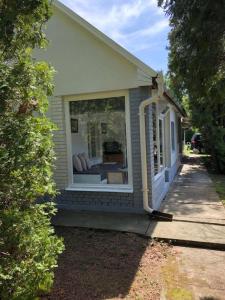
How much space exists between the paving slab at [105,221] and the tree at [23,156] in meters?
2.95

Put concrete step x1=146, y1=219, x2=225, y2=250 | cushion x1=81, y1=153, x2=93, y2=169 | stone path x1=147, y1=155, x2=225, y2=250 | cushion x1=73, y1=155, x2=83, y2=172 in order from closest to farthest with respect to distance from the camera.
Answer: concrete step x1=146, y1=219, x2=225, y2=250
stone path x1=147, y1=155, x2=225, y2=250
cushion x1=73, y1=155, x2=83, y2=172
cushion x1=81, y1=153, x2=93, y2=169

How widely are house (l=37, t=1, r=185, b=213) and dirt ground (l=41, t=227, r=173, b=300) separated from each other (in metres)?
1.50

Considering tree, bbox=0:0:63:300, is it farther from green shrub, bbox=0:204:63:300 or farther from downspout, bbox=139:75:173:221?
downspout, bbox=139:75:173:221

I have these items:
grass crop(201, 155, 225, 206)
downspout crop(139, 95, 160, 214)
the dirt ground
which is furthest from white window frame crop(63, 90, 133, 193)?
grass crop(201, 155, 225, 206)

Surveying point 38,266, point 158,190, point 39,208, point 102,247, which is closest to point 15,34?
point 39,208

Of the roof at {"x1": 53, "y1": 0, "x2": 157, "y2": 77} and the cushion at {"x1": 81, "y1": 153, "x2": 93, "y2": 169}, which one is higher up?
the roof at {"x1": 53, "y1": 0, "x2": 157, "y2": 77}

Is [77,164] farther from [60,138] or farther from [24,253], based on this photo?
[24,253]

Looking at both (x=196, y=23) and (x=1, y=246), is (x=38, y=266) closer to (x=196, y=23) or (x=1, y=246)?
(x=1, y=246)

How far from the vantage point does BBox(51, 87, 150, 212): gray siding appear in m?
6.75

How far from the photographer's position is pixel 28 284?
2.87 metres

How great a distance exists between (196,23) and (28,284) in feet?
15.0

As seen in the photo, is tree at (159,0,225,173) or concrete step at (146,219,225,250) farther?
concrete step at (146,219,225,250)

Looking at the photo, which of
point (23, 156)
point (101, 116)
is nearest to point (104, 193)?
point (101, 116)

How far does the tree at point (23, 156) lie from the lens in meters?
2.77
